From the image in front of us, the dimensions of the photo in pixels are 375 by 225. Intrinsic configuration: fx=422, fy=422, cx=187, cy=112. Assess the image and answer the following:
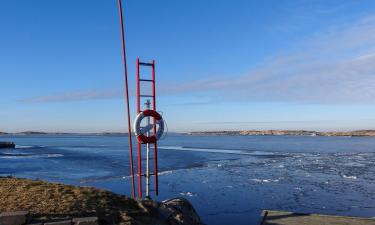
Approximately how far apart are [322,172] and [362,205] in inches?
401

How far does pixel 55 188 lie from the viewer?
8.52 meters

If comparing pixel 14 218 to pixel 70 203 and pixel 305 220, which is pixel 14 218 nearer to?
pixel 70 203

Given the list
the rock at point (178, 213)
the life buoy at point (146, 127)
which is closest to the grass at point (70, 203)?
the rock at point (178, 213)

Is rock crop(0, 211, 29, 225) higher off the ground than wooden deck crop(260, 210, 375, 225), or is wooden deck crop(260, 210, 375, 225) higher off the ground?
rock crop(0, 211, 29, 225)

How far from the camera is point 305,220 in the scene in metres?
10.7

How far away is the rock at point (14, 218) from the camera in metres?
6.54

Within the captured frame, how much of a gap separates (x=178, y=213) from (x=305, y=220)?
12.5ft

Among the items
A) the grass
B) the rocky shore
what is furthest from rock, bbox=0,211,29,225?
the grass

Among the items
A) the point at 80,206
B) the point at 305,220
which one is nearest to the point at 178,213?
the point at 80,206

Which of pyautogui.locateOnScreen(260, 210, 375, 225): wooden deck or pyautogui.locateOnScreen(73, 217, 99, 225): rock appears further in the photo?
pyautogui.locateOnScreen(260, 210, 375, 225): wooden deck

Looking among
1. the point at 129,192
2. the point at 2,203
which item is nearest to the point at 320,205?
the point at 129,192

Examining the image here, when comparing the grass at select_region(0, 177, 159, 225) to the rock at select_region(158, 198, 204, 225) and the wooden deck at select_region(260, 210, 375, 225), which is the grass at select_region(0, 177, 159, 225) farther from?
the wooden deck at select_region(260, 210, 375, 225)

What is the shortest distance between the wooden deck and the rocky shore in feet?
8.17

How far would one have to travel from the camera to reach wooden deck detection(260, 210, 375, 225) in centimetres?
1045
